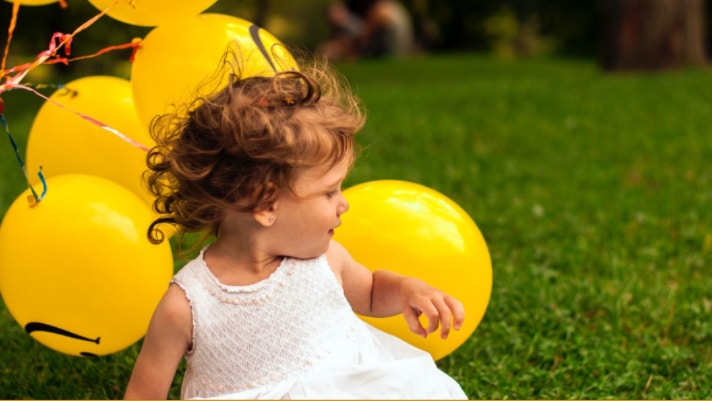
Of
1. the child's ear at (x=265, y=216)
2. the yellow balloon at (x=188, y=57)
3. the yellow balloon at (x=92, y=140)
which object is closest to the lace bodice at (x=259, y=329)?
the child's ear at (x=265, y=216)

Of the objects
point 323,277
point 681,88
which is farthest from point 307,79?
point 681,88

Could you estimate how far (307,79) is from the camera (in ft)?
6.25

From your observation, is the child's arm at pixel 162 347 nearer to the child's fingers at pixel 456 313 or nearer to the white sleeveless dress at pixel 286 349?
the white sleeveless dress at pixel 286 349

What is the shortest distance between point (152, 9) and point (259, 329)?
95cm

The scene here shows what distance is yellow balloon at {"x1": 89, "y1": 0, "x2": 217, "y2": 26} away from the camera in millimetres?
2373

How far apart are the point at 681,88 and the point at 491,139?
2.46m

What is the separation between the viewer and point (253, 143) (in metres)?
1.81

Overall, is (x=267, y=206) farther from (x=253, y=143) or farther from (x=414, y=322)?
(x=414, y=322)

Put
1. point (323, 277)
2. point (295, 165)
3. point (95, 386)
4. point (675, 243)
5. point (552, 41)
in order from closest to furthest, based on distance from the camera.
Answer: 1. point (295, 165)
2. point (323, 277)
3. point (95, 386)
4. point (675, 243)
5. point (552, 41)

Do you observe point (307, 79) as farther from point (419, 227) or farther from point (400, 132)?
point (400, 132)

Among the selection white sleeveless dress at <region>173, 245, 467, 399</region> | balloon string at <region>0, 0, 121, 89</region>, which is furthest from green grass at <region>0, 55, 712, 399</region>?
balloon string at <region>0, 0, 121, 89</region>

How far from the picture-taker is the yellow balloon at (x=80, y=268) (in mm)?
2297

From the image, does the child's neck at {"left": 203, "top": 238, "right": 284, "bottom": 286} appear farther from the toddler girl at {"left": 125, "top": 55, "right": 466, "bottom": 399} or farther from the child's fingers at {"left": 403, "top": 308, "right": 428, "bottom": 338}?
the child's fingers at {"left": 403, "top": 308, "right": 428, "bottom": 338}

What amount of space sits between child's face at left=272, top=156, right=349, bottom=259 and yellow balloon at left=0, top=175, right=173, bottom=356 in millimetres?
582
